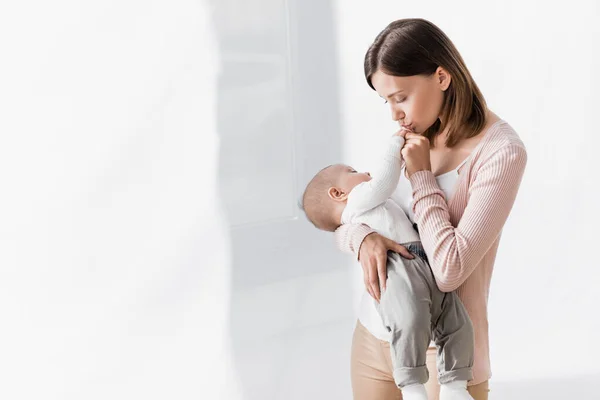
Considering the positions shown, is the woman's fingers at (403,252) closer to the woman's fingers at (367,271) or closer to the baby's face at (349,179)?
the woman's fingers at (367,271)

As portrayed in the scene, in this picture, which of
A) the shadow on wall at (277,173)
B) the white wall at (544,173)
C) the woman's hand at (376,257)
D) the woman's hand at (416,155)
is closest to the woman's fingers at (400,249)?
the woman's hand at (376,257)

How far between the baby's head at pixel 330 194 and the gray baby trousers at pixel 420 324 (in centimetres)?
24

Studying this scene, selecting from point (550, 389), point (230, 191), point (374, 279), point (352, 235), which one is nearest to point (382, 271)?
point (374, 279)

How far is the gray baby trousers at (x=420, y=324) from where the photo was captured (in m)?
1.42

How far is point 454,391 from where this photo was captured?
146cm

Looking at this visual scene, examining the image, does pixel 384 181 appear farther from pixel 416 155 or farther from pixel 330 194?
pixel 330 194

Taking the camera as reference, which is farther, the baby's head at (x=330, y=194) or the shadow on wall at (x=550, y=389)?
the shadow on wall at (x=550, y=389)

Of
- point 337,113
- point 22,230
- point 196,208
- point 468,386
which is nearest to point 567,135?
point 337,113

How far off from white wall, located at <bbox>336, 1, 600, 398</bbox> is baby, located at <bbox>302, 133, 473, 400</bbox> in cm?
181

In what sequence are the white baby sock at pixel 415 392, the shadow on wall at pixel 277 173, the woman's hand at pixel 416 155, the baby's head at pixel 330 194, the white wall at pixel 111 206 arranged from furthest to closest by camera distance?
the shadow on wall at pixel 277 173, the white wall at pixel 111 206, the baby's head at pixel 330 194, the woman's hand at pixel 416 155, the white baby sock at pixel 415 392

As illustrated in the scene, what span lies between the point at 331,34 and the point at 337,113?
0.35 meters

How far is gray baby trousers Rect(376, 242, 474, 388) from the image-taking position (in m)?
1.42

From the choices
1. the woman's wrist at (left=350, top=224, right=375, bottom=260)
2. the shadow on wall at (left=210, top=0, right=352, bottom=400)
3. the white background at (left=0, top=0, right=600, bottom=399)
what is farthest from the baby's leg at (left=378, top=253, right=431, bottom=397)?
the shadow on wall at (left=210, top=0, right=352, bottom=400)

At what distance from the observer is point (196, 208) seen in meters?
3.17
